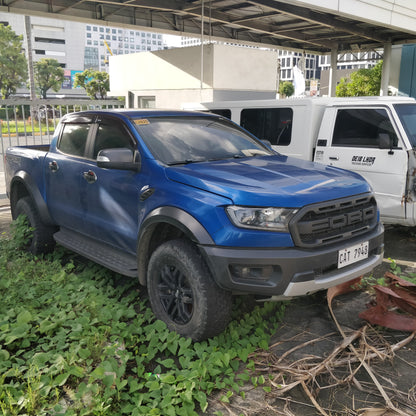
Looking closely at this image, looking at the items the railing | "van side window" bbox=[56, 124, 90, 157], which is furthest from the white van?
the railing

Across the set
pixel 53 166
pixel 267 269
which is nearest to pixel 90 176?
pixel 53 166

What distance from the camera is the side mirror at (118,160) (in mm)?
3661

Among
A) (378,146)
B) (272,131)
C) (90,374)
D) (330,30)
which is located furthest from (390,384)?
(330,30)

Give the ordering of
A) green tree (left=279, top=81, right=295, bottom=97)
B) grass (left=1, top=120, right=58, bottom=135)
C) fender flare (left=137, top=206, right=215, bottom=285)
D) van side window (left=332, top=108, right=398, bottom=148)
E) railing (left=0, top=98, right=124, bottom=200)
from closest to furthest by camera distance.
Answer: fender flare (left=137, top=206, right=215, bottom=285) < van side window (left=332, top=108, right=398, bottom=148) < railing (left=0, top=98, right=124, bottom=200) < grass (left=1, top=120, right=58, bottom=135) < green tree (left=279, top=81, right=295, bottom=97)

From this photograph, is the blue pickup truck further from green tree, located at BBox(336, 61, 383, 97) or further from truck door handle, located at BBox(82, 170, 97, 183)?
green tree, located at BBox(336, 61, 383, 97)

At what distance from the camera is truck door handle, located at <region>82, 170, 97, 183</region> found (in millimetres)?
4227

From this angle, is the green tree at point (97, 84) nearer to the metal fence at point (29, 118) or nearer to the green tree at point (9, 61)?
the green tree at point (9, 61)

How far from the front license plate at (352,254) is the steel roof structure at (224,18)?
8982 mm

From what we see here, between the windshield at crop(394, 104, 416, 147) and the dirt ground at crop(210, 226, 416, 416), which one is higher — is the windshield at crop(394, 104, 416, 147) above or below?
above

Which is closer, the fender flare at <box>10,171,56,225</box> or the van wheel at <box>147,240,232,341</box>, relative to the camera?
the van wheel at <box>147,240,232,341</box>

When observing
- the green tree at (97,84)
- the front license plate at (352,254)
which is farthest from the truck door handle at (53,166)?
the green tree at (97,84)

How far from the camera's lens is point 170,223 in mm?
3305

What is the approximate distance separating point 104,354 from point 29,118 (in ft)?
27.4

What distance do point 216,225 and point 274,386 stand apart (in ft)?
3.59
